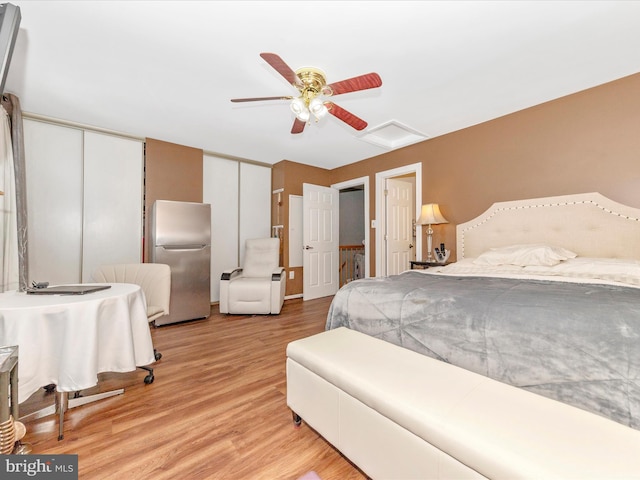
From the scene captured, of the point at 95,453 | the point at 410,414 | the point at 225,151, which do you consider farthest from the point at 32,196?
the point at 410,414

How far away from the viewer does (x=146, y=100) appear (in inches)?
109

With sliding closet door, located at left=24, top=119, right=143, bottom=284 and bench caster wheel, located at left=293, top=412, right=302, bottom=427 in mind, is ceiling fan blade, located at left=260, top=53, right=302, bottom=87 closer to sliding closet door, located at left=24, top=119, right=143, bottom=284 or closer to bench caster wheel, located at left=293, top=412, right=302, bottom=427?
bench caster wheel, located at left=293, top=412, right=302, bottom=427

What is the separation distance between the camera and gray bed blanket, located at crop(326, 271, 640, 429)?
1003 millimetres

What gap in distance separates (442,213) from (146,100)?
145 inches

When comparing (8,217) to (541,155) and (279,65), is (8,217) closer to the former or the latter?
(279,65)

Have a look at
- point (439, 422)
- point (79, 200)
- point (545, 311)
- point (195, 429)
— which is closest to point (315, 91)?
point (545, 311)

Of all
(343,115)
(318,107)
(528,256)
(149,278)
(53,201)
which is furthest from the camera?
(53,201)

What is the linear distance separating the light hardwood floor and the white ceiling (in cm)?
248

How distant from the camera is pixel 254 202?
196 inches

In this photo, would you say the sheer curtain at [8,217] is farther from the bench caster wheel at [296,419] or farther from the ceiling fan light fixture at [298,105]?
the bench caster wheel at [296,419]

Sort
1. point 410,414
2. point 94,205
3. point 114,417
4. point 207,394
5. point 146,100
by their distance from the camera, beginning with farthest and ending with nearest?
point 94,205
point 146,100
point 207,394
point 114,417
point 410,414

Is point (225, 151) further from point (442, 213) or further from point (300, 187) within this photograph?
point (442, 213)

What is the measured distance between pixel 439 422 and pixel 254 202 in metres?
4.55

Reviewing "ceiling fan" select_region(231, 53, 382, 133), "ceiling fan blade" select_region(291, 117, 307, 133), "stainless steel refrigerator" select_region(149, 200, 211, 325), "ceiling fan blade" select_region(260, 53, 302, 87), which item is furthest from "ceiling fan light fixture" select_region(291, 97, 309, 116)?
"stainless steel refrigerator" select_region(149, 200, 211, 325)
